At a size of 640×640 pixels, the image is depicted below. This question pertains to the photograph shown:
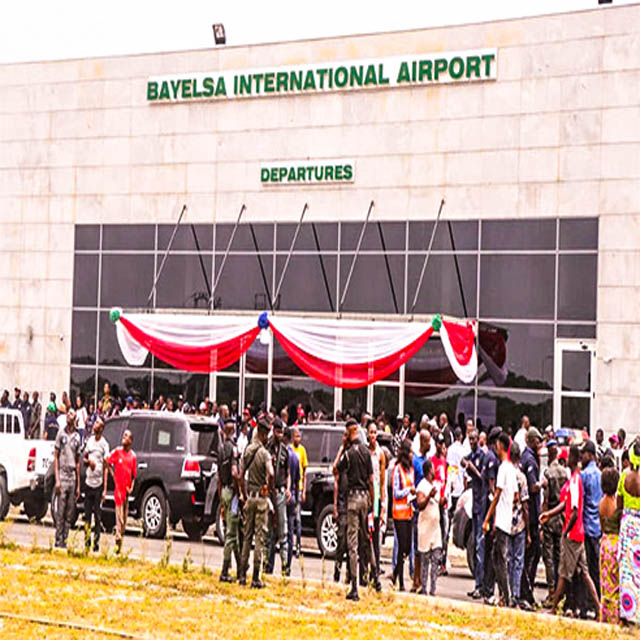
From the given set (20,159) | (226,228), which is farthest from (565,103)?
(20,159)

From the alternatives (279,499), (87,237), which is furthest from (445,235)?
(279,499)

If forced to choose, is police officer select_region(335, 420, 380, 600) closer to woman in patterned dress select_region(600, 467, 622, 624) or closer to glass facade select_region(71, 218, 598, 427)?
woman in patterned dress select_region(600, 467, 622, 624)

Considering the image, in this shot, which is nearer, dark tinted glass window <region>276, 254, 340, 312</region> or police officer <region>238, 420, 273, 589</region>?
police officer <region>238, 420, 273, 589</region>

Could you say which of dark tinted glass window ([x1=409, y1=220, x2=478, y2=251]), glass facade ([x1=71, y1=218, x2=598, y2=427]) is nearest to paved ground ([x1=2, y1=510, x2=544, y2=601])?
glass facade ([x1=71, y1=218, x2=598, y2=427])

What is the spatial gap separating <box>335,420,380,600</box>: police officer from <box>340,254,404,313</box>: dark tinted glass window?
17089 mm

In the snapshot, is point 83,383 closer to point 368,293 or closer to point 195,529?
point 368,293

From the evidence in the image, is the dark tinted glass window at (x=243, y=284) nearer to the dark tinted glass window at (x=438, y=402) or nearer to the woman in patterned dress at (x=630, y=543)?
the dark tinted glass window at (x=438, y=402)

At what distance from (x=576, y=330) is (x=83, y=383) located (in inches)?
535

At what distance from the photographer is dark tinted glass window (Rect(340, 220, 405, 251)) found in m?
32.7

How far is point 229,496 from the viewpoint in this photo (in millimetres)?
16078

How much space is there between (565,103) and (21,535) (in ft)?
52.5

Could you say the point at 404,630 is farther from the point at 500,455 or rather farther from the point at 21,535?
the point at 21,535

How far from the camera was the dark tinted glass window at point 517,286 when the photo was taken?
1207 inches

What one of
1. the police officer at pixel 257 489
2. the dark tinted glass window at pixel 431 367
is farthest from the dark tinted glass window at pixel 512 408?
the police officer at pixel 257 489
